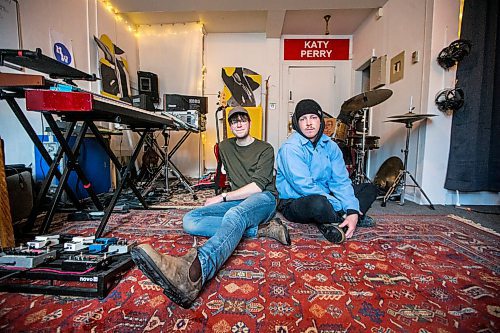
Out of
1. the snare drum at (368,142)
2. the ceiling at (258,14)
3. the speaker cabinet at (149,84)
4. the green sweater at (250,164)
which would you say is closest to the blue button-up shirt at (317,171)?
the green sweater at (250,164)

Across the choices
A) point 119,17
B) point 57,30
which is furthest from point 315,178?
point 119,17

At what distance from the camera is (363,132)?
126 inches

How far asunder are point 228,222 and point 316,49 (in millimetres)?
5021

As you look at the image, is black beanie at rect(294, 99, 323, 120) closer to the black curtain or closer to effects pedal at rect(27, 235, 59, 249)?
effects pedal at rect(27, 235, 59, 249)

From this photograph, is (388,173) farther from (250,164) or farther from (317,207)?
(250,164)

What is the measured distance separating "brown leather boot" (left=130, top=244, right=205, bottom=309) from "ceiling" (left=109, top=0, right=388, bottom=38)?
385 cm

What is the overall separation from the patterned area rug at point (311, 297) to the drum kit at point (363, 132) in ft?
4.19

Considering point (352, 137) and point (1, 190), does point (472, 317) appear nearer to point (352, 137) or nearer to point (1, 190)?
point (1, 190)

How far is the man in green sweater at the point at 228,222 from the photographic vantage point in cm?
81

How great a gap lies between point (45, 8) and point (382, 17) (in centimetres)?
434

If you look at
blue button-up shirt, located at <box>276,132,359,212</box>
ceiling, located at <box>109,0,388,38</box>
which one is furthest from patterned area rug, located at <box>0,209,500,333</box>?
ceiling, located at <box>109,0,388,38</box>

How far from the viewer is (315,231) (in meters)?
1.72

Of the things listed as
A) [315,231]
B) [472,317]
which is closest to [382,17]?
[315,231]

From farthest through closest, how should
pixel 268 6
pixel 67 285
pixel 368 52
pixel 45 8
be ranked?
pixel 368 52 → pixel 268 6 → pixel 45 8 → pixel 67 285
